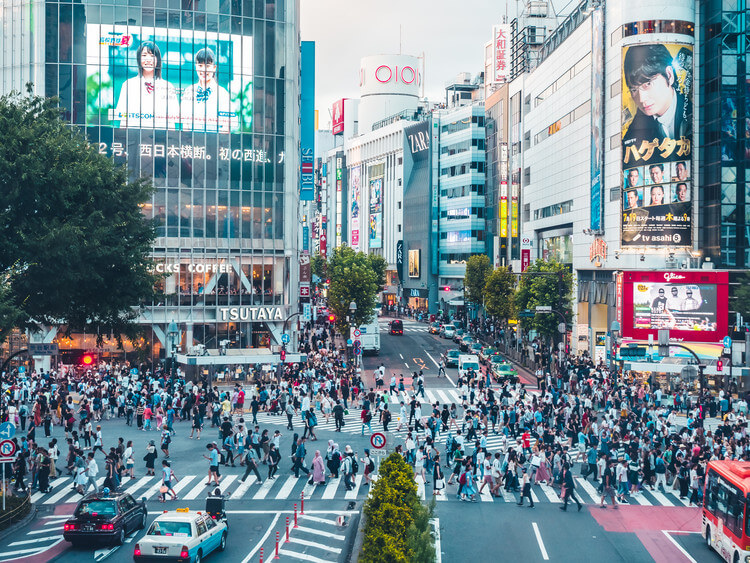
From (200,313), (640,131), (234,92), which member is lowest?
(200,313)

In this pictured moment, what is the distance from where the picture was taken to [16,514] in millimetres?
25062

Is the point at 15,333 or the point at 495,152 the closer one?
the point at 15,333

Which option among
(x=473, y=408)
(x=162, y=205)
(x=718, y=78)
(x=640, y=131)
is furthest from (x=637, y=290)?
(x=162, y=205)

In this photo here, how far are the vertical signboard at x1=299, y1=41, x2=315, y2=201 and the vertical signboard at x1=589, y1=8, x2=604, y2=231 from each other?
84.3 ft

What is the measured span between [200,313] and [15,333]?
13281 millimetres

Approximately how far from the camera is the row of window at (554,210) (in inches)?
2987

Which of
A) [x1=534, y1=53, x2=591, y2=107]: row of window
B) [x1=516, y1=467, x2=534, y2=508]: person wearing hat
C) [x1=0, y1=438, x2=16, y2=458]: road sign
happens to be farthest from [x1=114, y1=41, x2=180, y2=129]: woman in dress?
[x1=516, y1=467, x2=534, y2=508]: person wearing hat

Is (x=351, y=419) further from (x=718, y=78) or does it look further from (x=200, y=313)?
(x=718, y=78)

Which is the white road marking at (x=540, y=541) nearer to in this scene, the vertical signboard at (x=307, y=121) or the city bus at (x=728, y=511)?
the city bus at (x=728, y=511)

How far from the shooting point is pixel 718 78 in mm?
58500

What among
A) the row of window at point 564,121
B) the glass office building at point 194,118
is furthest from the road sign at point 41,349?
the row of window at point 564,121

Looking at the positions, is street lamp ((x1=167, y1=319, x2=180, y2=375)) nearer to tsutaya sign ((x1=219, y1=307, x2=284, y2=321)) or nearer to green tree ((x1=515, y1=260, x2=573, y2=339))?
tsutaya sign ((x1=219, y1=307, x2=284, y2=321))

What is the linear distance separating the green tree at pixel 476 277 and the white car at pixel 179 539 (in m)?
80.5

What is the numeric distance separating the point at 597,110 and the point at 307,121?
27.3 metres
